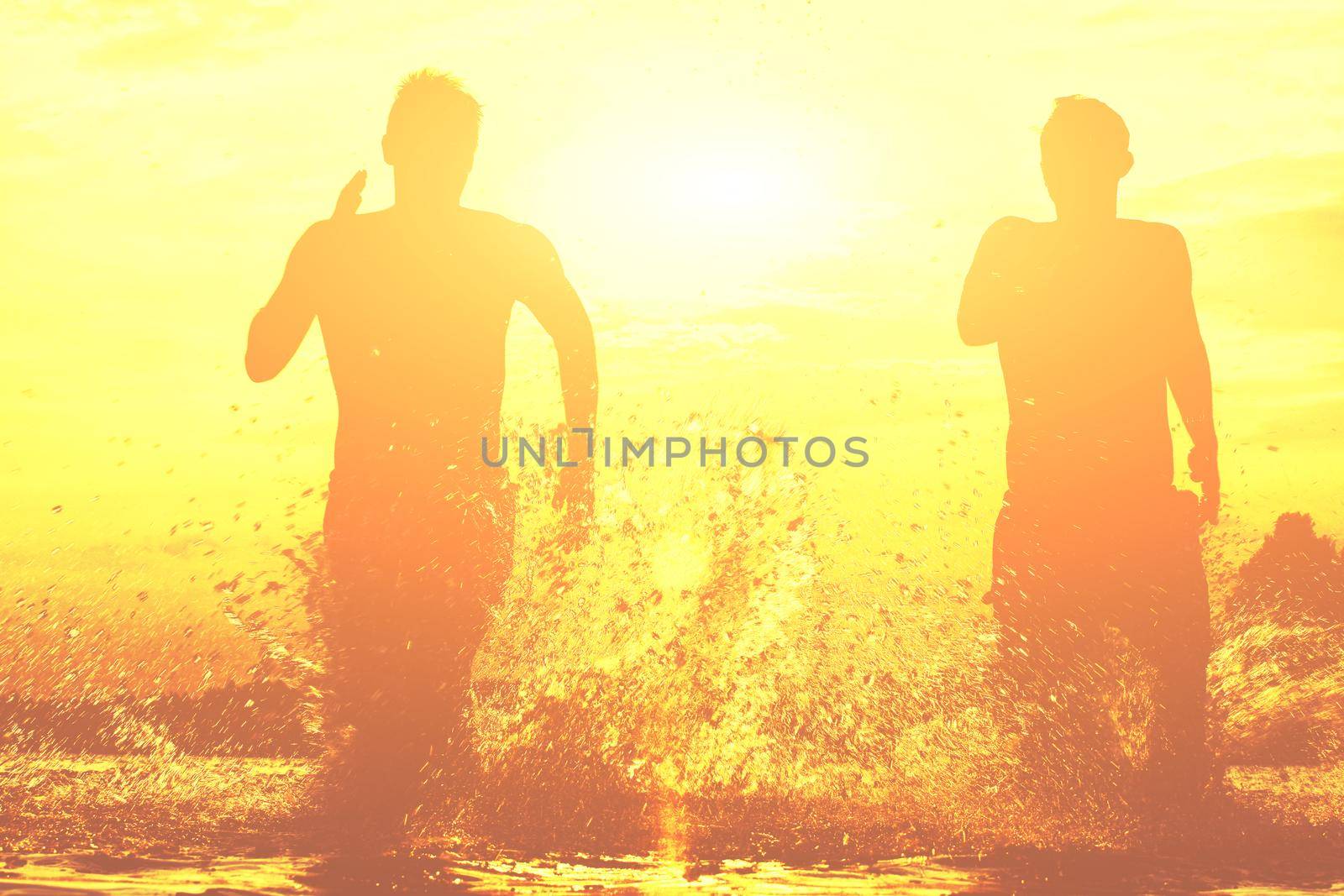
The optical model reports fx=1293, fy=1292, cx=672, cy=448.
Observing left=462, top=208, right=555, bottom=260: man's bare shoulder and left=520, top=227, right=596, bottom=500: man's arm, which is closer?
left=462, top=208, right=555, bottom=260: man's bare shoulder

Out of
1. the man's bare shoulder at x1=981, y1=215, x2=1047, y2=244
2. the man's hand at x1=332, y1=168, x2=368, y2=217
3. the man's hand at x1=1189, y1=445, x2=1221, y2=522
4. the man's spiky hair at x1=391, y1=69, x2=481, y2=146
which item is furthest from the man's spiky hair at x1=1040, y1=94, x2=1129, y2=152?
the man's hand at x1=332, y1=168, x2=368, y2=217

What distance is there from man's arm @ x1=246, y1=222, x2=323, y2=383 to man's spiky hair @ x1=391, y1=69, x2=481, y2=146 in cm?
83

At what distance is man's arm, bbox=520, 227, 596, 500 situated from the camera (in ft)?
23.0

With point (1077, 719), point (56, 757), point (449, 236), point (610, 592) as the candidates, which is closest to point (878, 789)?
point (1077, 719)

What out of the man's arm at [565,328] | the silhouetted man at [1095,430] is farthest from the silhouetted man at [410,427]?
the silhouetted man at [1095,430]

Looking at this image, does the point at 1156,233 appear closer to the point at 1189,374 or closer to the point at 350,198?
the point at 1189,374

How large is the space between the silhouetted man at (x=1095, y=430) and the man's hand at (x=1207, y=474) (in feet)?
0.04

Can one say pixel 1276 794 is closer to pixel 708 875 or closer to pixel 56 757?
pixel 708 875

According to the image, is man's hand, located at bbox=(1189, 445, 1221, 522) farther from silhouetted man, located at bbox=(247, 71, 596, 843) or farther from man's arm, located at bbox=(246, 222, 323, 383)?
man's arm, located at bbox=(246, 222, 323, 383)

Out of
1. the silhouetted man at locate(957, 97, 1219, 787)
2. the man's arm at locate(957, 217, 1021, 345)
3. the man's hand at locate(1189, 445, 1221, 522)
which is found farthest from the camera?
the man's hand at locate(1189, 445, 1221, 522)

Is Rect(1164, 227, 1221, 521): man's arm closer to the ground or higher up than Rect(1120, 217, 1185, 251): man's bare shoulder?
closer to the ground

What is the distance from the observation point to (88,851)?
7133mm

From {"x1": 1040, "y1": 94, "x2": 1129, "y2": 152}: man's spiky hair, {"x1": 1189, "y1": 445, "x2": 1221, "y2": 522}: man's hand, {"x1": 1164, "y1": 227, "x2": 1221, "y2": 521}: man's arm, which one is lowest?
{"x1": 1189, "y1": 445, "x2": 1221, "y2": 522}: man's hand

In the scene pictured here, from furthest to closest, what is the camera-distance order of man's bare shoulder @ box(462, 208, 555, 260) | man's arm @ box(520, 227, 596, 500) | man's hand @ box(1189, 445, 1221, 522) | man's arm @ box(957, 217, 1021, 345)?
man's hand @ box(1189, 445, 1221, 522) < man's arm @ box(957, 217, 1021, 345) < man's arm @ box(520, 227, 596, 500) < man's bare shoulder @ box(462, 208, 555, 260)
